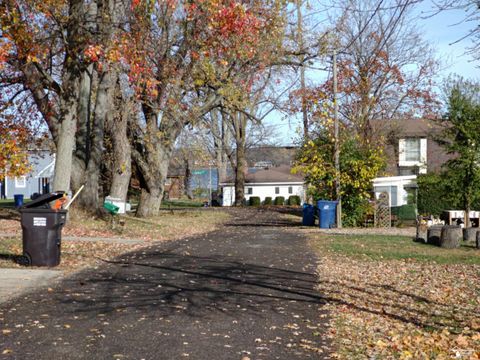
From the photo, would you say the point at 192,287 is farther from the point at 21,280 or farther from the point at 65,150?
the point at 65,150

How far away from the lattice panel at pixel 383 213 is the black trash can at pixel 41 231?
17.9 metres

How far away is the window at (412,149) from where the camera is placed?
51.6 metres

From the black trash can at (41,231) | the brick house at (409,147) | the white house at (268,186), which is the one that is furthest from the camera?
the white house at (268,186)

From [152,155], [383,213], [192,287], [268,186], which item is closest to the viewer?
[192,287]

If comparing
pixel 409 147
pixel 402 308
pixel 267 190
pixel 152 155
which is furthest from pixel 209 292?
pixel 267 190

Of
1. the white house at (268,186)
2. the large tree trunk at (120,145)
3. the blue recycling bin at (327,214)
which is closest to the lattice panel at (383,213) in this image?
the blue recycling bin at (327,214)

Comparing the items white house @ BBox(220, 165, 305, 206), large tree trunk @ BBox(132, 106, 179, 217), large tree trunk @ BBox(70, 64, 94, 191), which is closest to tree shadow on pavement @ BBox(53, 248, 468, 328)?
large tree trunk @ BBox(70, 64, 94, 191)

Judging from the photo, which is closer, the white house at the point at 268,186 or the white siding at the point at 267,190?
the white house at the point at 268,186

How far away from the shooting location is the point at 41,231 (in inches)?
497

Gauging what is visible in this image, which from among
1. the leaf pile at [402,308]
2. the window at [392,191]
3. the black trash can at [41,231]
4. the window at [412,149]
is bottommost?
the leaf pile at [402,308]

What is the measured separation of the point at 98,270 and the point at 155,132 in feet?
57.7

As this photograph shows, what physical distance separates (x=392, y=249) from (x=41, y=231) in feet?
33.2

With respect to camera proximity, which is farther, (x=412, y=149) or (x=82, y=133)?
(x=412, y=149)

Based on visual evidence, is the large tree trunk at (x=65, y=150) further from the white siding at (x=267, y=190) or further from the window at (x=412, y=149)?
the white siding at (x=267, y=190)
